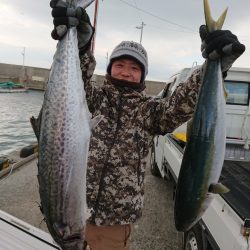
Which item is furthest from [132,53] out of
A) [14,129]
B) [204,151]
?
[14,129]

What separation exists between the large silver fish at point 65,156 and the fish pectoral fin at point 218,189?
722 millimetres

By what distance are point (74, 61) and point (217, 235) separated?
2.10m

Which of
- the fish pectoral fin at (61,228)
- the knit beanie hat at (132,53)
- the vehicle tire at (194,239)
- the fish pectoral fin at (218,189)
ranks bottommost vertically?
the vehicle tire at (194,239)

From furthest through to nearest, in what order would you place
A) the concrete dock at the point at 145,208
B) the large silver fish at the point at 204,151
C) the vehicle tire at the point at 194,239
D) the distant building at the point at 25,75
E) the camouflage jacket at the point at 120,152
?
1. the distant building at the point at 25,75
2. the concrete dock at the point at 145,208
3. the vehicle tire at the point at 194,239
4. the camouflage jacket at the point at 120,152
5. the large silver fish at the point at 204,151

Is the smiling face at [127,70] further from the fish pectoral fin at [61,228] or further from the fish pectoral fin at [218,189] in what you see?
the fish pectoral fin at [61,228]

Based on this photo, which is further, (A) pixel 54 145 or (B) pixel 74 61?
(B) pixel 74 61

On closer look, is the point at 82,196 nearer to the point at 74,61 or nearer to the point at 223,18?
the point at 74,61

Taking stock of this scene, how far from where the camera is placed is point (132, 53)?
9.93 feet

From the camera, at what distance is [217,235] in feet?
11.1

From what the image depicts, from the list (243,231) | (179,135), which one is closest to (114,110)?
(243,231)

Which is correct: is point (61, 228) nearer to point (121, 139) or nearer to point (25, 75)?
point (121, 139)

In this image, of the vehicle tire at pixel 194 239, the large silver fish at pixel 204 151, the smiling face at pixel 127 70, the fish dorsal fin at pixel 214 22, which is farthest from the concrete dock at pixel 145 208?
the fish dorsal fin at pixel 214 22

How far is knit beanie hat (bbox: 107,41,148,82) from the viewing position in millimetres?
3027

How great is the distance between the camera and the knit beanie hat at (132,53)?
9.93ft
